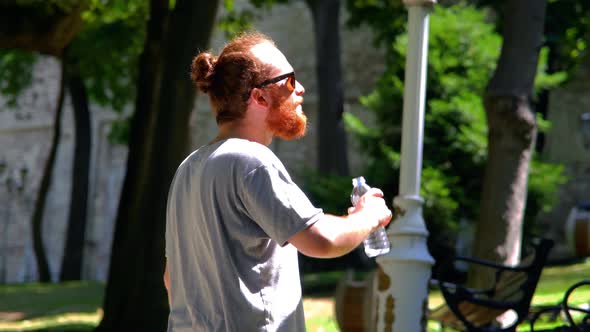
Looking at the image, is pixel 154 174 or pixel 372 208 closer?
pixel 372 208

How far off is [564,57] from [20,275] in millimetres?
21287

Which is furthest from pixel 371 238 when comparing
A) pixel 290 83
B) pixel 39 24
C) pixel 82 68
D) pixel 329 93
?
pixel 82 68

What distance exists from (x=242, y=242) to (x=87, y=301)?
13.0 meters

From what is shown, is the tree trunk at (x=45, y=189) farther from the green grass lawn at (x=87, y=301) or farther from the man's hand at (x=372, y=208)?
the man's hand at (x=372, y=208)

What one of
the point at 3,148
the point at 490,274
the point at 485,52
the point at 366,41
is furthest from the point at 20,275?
the point at 490,274

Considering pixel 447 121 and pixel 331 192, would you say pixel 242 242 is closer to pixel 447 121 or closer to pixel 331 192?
pixel 447 121

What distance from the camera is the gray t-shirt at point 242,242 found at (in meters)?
2.53

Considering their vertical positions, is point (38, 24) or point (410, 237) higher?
point (38, 24)

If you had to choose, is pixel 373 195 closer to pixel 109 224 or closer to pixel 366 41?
pixel 366 41

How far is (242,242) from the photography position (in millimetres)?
2611

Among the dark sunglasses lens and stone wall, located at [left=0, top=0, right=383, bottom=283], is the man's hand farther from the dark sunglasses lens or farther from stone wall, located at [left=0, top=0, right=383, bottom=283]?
stone wall, located at [left=0, top=0, right=383, bottom=283]

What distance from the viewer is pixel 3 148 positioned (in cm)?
3338

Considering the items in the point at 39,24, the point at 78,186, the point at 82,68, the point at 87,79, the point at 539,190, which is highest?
the point at 39,24

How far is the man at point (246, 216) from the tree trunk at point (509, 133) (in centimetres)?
671
